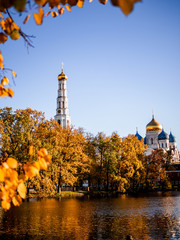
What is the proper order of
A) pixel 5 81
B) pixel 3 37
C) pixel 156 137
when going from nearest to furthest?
pixel 3 37
pixel 5 81
pixel 156 137

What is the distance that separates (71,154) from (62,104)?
1792 inches

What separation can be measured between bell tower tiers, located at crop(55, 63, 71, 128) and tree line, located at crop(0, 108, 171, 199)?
1143 inches

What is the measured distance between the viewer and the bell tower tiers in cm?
8271

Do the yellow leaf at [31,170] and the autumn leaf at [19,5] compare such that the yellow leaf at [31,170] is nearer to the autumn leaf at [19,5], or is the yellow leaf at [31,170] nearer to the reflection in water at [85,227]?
the autumn leaf at [19,5]

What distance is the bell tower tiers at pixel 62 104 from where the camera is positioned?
82.7m

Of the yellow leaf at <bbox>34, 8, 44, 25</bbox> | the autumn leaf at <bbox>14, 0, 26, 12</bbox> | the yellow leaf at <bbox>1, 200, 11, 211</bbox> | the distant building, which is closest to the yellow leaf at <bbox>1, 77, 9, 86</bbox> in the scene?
the yellow leaf at <bbox>34, 8, 44, 25</bbox>

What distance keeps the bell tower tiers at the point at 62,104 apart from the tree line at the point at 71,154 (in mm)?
29043

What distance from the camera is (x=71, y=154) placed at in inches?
1640

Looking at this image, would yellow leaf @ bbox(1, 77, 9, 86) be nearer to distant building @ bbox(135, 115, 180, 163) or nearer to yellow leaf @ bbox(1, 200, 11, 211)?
yellow leaf @ bbox(1, 200, 11, 211)

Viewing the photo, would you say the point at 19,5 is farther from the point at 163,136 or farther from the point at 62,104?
the point at 163,136

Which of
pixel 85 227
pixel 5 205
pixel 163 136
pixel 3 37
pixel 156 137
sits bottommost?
pixel 85 227

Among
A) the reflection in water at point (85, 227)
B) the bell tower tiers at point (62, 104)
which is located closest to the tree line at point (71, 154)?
the reflection in water at point (85, 227)

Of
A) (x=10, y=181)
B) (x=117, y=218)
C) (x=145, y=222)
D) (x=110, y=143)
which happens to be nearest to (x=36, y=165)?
(x=10, y=181)

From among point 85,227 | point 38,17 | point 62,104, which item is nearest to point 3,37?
point 38,17
